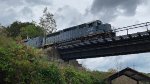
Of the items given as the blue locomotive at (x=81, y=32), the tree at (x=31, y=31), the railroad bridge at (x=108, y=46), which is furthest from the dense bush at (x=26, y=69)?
the tree at (x=31, y=31)

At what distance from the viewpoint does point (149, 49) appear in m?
40.0

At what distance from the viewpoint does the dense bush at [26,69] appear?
25.0 metres

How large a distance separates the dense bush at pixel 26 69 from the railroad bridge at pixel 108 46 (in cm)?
1142

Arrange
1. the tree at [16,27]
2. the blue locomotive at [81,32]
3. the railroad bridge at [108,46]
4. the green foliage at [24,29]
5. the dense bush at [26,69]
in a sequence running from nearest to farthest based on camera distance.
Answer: the dense bush at [26,69], the railroad bridge at [108,46], the blue locomotive at [81,32], the green foliage at [24,29], the tree at [16,27]

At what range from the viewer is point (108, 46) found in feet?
145

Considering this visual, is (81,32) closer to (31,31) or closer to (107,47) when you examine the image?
(107,47)

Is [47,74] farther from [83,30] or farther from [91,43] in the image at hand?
[83,30]

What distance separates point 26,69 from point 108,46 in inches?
799

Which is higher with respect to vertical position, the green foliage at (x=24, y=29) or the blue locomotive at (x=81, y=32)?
the green foliage at (x=24, y=29)

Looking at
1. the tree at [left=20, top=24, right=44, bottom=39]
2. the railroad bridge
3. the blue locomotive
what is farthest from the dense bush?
the tree at [left=20, top=24, right=44, bottom=39]

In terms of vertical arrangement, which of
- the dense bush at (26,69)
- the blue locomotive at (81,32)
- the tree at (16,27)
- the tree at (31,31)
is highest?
the tree at (16,27)

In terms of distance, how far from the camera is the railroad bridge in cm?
4010

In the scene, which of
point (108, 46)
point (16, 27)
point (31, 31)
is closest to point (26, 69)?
point (108, 46)

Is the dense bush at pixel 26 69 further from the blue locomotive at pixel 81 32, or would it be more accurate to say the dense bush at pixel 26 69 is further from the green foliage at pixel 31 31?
the green foliage at pixel 31 31
